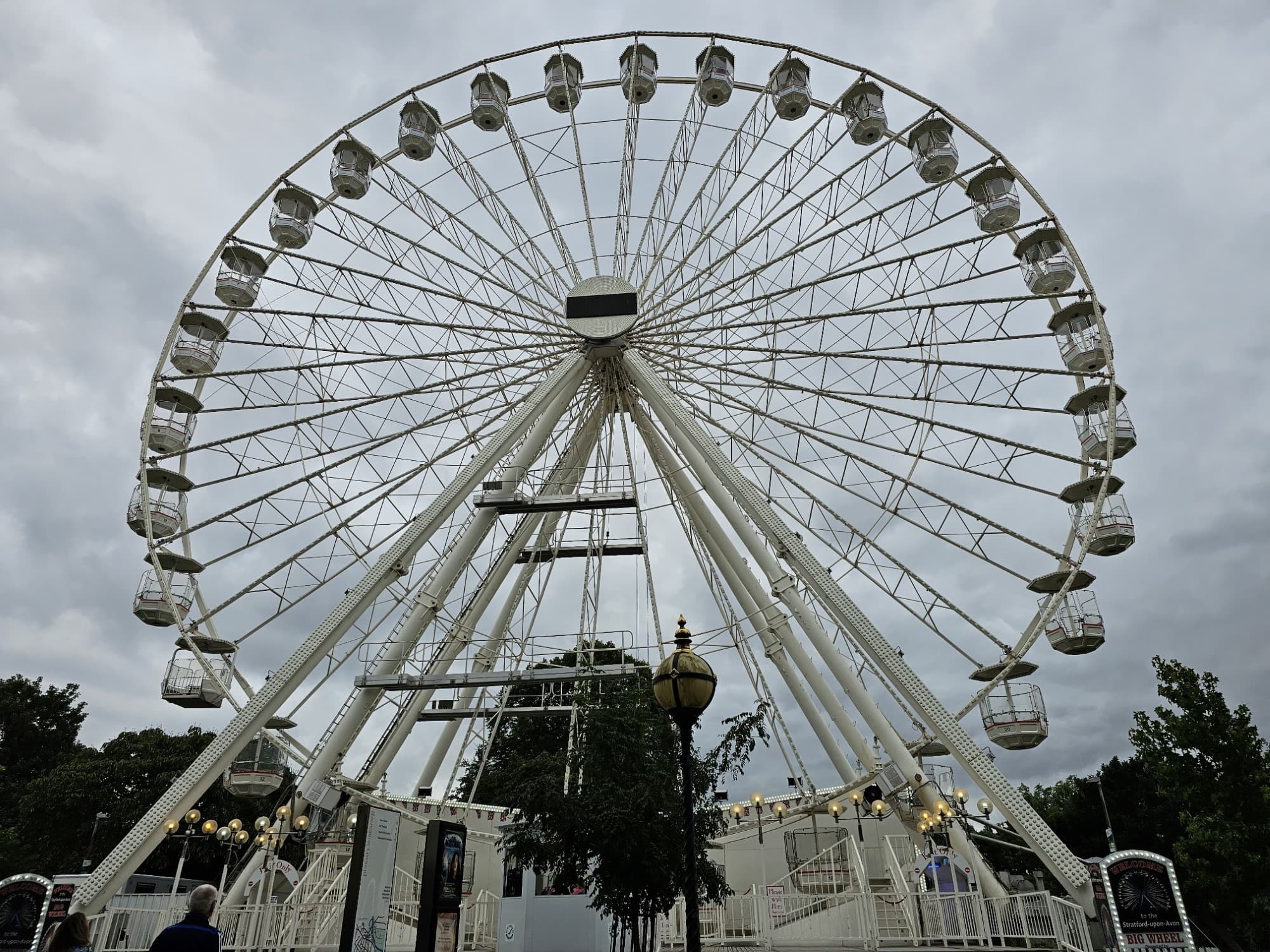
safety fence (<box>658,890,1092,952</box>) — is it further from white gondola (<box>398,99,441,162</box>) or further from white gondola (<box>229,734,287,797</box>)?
white gondola (<box>398,99,441,162</box>)

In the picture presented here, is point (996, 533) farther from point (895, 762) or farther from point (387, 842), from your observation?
point (387, 842)

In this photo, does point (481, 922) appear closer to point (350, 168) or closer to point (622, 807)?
point (622, 807)

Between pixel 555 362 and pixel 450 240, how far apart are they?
3985mm

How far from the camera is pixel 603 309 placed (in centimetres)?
2006

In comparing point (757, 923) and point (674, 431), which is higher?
point (674, 431)

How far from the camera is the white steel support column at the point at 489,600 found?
20.3 meters

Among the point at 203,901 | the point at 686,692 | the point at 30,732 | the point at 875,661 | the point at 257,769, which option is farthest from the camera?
the point at 30,732

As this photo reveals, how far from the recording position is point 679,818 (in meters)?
12.5

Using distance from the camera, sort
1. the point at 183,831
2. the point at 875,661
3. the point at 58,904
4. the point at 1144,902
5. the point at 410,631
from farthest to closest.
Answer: the point at 183,831
the point at 410,631
the point at 875,661
the point at 58,904
the point at 1144,902

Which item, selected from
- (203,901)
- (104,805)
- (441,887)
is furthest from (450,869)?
(104,805)

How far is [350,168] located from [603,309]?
7598mm

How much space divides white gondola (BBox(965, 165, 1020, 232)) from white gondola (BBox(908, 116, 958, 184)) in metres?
0.71

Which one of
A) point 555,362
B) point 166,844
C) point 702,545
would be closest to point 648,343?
point 555,362

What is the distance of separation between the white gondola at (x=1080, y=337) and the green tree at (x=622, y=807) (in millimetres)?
10499
